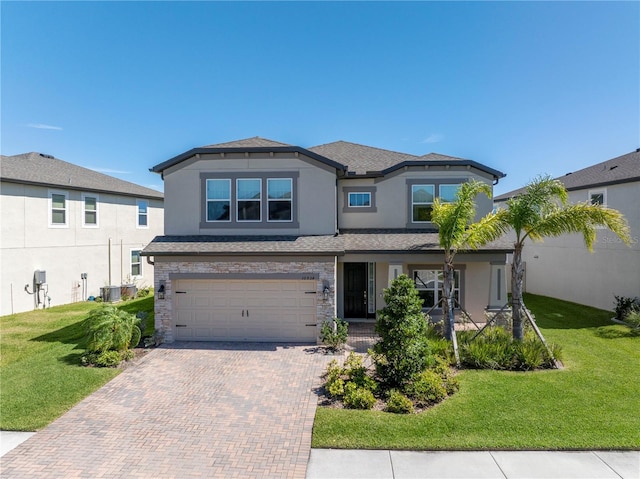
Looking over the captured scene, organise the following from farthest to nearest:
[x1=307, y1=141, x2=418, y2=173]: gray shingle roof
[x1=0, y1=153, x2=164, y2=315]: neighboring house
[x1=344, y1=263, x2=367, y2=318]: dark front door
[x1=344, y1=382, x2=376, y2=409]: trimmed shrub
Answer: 1. [x1=0, y1=153, x2=164, y2=315]: neighboring house
2. [x1=307, y1=141, x2=418, y2=173]: gray shingle roof
3. [x1=344, y1=263, x2=367, y2=318]: dark front door
4. [x1=344, y1=382, x2=376, y2=409]: trimmed shrub

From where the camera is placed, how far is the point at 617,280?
49.3 ft

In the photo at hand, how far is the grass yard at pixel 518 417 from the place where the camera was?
579cm

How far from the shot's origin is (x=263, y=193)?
12.2m

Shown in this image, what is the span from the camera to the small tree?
7547 millimetres

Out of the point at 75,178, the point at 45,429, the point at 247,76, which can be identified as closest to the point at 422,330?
the point at 45,429

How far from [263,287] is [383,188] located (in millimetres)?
6854

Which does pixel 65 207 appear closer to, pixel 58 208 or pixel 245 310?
pixel 58 208

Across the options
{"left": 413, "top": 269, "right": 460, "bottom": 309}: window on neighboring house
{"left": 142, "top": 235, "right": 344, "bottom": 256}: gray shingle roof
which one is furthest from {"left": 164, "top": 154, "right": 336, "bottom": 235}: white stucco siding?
{"left": 413, "top": 269, "right": 460, "bottom": 309}: window on neighboring house

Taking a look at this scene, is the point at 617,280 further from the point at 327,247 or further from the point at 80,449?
the point at 80,449

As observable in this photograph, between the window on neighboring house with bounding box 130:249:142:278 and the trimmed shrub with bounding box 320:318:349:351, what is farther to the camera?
the window on neighboring house with bounding box 130:249:142:278

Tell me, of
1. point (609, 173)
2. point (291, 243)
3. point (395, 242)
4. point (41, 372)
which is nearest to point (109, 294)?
point (41, 372)

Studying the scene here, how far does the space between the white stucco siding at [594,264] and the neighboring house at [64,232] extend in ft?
82.7

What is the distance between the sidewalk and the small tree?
2080 mm

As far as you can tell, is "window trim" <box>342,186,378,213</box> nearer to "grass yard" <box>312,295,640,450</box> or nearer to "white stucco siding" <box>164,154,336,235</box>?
"white stucco siding" <box>164,154,336,235</box>
